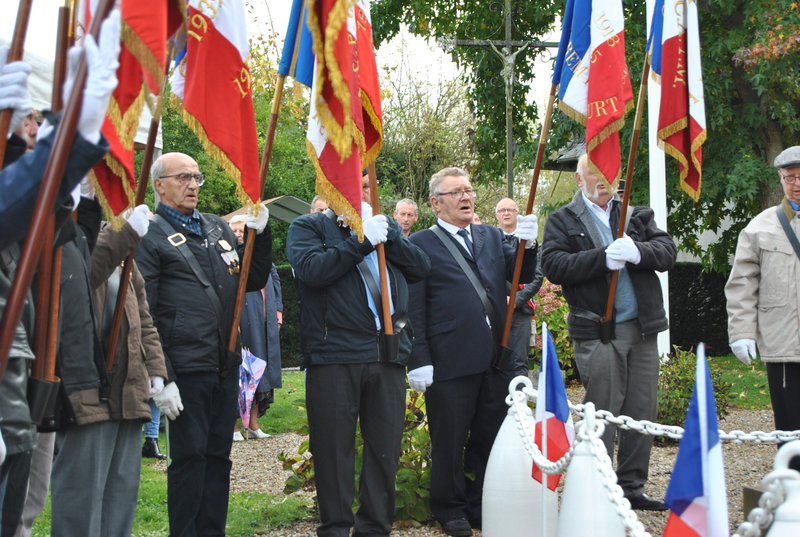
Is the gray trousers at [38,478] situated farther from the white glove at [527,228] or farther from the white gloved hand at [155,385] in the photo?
the white glove at [527,228]

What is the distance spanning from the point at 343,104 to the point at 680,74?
261 centimetres

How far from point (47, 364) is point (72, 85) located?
1.31m

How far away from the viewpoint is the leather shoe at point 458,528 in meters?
5.32

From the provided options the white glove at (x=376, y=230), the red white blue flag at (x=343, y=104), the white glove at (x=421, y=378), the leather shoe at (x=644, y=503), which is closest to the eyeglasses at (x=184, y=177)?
the red white blue flag at (x=343, y=104)

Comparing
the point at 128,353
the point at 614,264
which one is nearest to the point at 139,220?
the point at 128,353

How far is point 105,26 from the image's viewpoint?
7.23 feet

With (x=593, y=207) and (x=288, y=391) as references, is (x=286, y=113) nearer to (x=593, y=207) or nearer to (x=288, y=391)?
(x=288, y=391)

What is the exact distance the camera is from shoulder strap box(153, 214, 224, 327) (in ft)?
15.3

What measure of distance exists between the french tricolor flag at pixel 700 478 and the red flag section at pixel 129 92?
7.47 ft

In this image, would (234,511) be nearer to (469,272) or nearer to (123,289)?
(469,272)

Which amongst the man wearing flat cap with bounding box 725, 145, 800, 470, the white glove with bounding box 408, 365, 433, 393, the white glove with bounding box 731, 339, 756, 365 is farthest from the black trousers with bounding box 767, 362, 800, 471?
the white glove with bounding box 408, 365, 433, 393

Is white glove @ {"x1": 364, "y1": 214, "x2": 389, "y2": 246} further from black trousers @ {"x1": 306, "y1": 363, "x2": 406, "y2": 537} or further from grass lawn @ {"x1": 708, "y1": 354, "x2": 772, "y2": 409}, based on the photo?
grass lawn @ {"x1": 708, "y1": 354, "x2": 772, "y2": 409}

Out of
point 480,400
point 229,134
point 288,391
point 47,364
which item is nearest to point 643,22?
point 288,391

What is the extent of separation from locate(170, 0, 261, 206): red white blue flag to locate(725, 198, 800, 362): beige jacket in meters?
3.05
